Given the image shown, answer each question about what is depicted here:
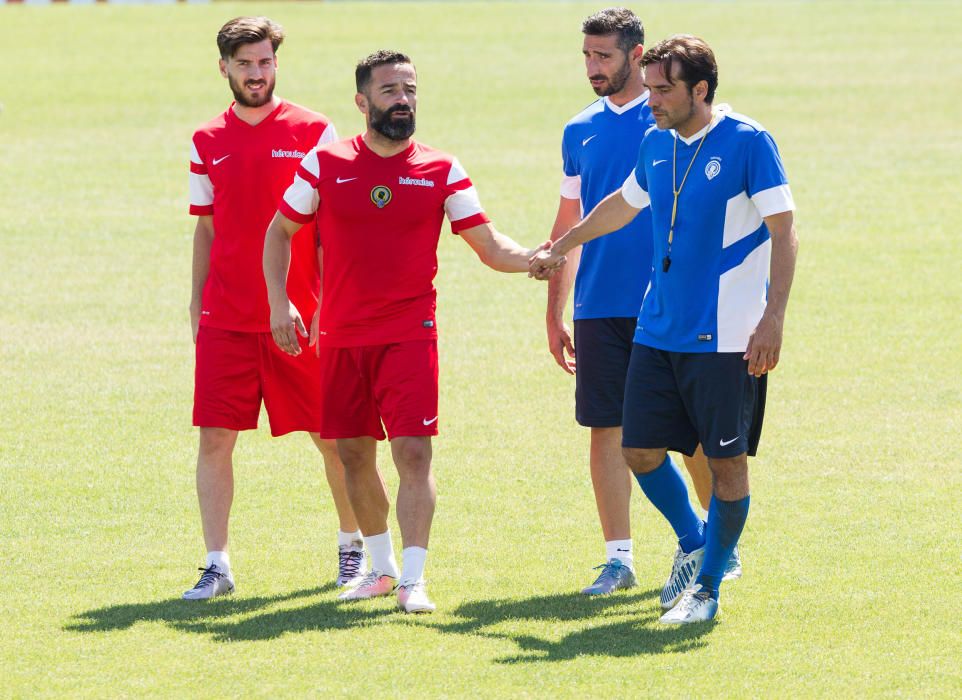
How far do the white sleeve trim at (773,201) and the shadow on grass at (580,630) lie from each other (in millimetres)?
1678

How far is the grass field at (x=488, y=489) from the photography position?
621 cm

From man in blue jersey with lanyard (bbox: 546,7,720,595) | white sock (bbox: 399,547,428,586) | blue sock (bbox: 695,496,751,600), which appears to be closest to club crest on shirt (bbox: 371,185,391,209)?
man in blue jersey with lanyard (bbox: 546,7,720,595)

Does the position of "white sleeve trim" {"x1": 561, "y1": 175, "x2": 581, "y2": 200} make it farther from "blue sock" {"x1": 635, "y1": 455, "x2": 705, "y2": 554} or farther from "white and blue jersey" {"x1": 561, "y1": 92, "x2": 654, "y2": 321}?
"blue sock" {"x1": 635, "y1": 455, "x2": 705, "y2": 554}

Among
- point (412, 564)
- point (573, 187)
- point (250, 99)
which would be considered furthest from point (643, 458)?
point (250, 99)

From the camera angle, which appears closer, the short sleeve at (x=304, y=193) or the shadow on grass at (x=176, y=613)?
the shadow on grass at (x=176, y=613)

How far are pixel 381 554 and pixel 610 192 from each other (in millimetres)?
1916

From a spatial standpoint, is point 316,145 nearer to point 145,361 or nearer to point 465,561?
point 465,561

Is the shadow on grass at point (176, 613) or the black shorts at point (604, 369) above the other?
the black shorts at point (604, 369)

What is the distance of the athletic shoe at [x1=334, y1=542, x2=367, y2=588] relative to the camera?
7426 millimetres

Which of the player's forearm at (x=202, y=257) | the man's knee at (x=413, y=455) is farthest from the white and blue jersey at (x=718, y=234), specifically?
the player's forearm at (x=202, y=257)

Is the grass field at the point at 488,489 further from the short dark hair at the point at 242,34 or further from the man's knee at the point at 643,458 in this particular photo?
the short dark hair at the point at 242,34

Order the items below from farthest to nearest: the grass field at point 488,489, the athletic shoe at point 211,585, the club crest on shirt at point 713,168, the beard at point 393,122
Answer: the athletic shoe at point 211,585 < the beard at point 393,122 < the club crest on shirt at point 713,168 < the grass field at point 488,489

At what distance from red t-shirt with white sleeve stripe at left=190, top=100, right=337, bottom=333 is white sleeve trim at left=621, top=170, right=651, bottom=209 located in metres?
1.38

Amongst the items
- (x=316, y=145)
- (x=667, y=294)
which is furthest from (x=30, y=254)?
(x=667, y=294)
